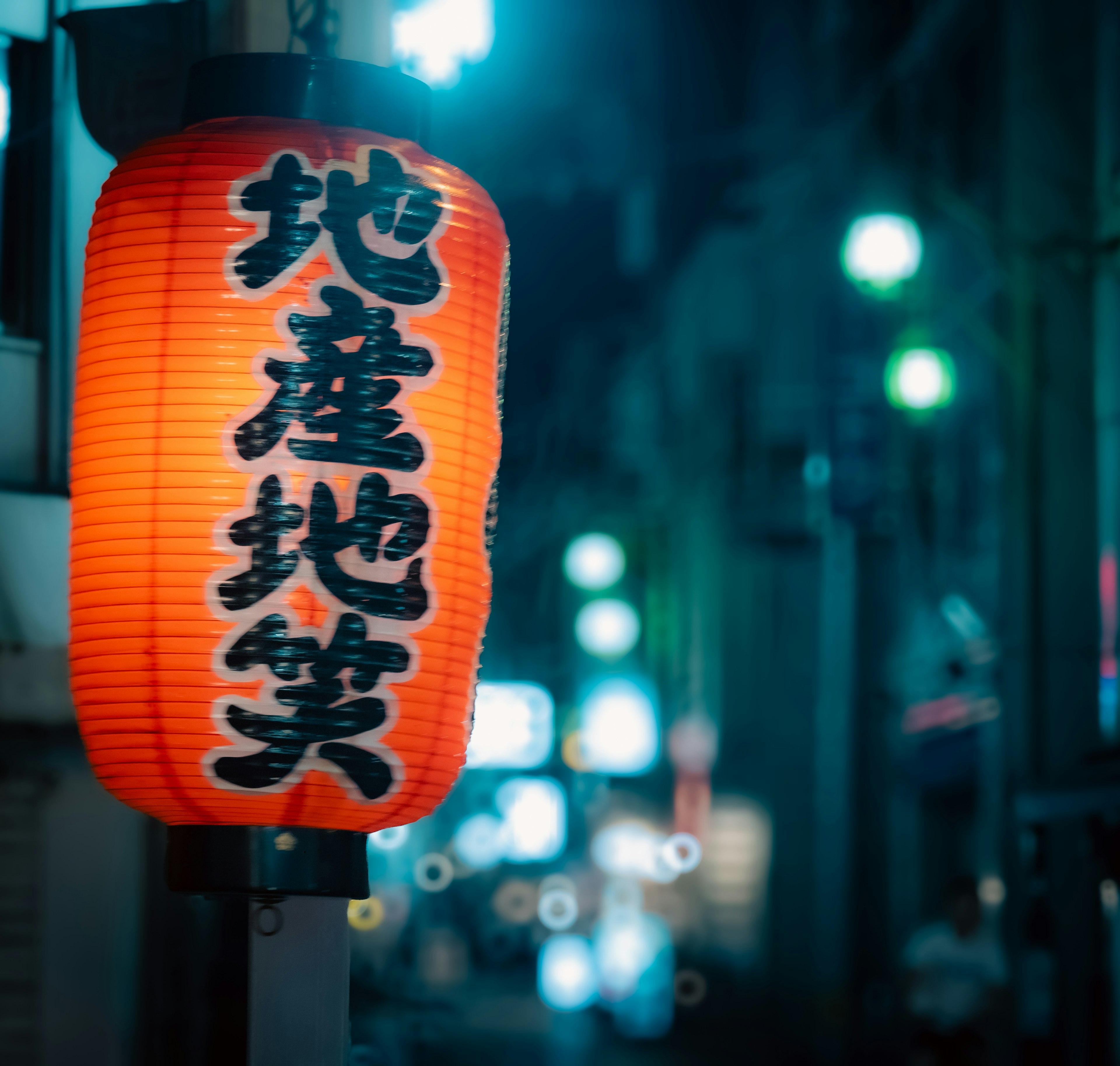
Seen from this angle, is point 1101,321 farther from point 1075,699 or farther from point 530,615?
point 530,615

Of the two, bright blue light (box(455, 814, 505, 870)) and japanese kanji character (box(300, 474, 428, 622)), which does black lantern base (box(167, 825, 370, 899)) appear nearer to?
japanese kanji character (box(300, 474, 428, 622))

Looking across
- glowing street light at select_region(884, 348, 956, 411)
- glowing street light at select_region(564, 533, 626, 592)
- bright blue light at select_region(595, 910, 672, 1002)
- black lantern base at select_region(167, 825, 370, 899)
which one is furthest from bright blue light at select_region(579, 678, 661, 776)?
black lantern base at select_region(167, 825, 370, 899)

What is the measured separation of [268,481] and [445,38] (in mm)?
12676

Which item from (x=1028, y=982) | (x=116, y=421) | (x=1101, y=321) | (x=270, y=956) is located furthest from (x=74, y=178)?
(x=1101, y=321)

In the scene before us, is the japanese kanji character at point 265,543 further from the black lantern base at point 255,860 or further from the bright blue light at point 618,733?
the bright blue light at point 618,733

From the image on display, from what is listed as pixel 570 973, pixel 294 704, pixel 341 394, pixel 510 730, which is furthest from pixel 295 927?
pixel 510 730

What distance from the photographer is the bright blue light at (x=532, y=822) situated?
103 feet

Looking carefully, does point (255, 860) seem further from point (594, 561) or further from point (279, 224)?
point (594, 561)

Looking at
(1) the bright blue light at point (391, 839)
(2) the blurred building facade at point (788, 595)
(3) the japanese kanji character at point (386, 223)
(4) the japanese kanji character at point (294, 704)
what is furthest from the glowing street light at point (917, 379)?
(4) the japanese kanji character at point (294, 704)

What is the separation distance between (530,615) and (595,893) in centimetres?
743

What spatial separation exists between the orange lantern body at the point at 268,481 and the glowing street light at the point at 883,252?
13.5m

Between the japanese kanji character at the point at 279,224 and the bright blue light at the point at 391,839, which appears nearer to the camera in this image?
the japanese kanji character at the point at 279,224

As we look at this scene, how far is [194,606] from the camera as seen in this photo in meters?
3.71

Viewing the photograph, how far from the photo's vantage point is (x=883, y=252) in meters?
16.7
